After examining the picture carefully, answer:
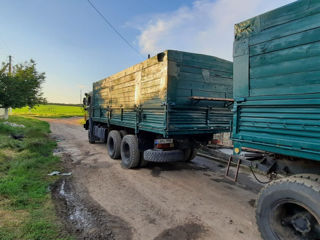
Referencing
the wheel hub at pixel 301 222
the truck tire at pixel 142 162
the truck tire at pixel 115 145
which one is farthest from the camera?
the truck tire at pixel 115 145

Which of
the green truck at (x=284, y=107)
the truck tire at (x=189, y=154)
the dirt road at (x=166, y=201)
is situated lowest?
the dirt road at (x=166, y=201)

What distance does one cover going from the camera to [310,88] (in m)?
1.88

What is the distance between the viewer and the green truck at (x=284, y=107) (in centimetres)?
186

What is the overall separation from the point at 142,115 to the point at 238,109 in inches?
120

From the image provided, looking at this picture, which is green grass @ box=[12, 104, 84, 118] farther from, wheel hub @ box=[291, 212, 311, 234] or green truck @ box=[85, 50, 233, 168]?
wheel hub @ box=[291, 212, 311, 234]

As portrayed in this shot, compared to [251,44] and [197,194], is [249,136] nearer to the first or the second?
[251,44]

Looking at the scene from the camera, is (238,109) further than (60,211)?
No

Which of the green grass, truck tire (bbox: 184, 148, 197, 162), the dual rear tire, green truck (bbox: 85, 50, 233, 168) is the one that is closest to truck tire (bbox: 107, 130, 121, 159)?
the dual rear tire

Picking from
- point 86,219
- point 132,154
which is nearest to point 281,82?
point 86,219

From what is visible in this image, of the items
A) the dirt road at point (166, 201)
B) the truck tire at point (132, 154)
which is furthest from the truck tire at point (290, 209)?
the truck tire at point (132, 154)

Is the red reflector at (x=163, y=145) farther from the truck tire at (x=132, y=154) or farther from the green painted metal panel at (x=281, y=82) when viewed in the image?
the green painted metal panel at (x=281, y=82)

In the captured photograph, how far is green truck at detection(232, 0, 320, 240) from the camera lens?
186 cm

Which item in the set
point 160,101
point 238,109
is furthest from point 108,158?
point 238,109

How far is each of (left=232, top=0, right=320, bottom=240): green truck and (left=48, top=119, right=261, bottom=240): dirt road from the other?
756mm
